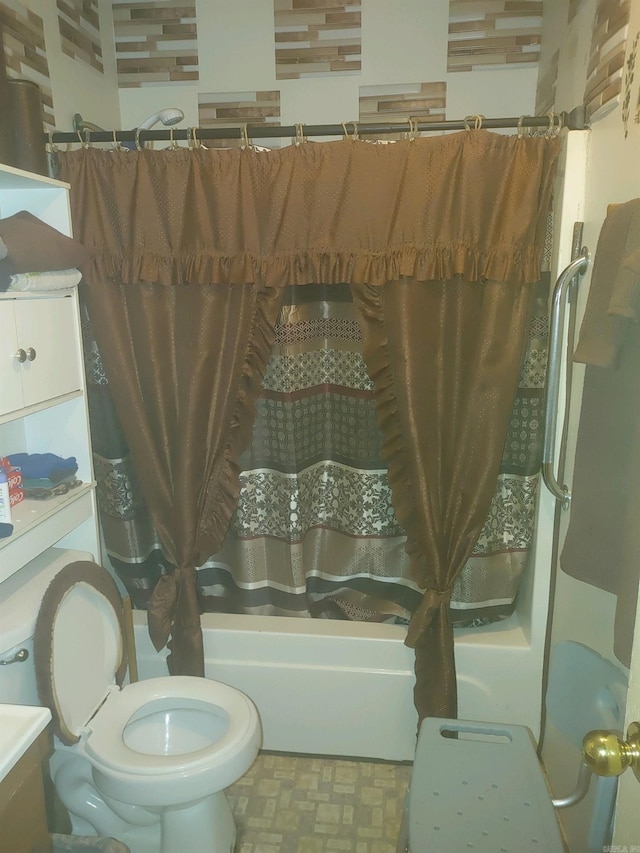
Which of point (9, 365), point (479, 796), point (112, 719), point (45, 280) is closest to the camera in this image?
point (479, 796)

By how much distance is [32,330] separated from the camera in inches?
57.9

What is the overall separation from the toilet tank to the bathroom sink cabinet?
0.37 m

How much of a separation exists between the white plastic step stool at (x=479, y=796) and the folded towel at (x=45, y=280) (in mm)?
1367

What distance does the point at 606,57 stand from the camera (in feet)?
4.37

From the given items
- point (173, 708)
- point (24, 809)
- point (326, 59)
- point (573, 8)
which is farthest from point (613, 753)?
point (326, 59)

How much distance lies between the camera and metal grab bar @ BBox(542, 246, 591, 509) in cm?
147

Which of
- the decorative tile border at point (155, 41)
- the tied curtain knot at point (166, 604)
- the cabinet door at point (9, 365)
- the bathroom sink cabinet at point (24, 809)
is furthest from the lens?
the decorative tile border at point (155, 41)

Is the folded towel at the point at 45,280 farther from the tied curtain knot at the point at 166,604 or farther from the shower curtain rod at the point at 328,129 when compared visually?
the tied curtain knot at the point at 166,604

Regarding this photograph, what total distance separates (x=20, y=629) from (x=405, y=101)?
1.91 metres

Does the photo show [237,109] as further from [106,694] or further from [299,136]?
[106,694]

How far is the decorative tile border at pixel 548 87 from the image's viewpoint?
1772 mm

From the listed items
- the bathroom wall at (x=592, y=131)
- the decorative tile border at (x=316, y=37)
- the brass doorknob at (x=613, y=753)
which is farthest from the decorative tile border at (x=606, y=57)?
the brass doorknob at (x=613, y=753)

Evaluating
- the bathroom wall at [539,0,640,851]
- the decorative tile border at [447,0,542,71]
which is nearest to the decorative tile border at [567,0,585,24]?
the bathroom wall at [539,0,640,851]

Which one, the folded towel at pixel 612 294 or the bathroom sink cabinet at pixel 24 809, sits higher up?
the folded towel at pixel 612 294
